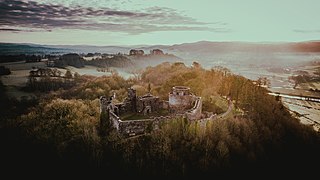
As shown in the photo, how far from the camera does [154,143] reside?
6207mm

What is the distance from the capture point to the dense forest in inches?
243

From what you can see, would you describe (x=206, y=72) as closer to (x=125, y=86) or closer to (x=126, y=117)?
(x=125, y=86)

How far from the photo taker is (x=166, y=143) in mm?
6191

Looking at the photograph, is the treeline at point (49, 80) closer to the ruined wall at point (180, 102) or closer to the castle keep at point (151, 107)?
the castle keep at point (151, 107)

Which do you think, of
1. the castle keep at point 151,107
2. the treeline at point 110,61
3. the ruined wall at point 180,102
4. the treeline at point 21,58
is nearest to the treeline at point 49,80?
the treeline at point 21,58

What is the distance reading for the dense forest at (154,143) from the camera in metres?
6.17

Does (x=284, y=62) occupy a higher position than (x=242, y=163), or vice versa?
(x=284, y=62)

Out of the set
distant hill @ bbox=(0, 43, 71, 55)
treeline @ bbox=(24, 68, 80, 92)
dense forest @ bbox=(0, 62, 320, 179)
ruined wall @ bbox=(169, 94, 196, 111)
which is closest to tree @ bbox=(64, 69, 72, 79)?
treeline @ bbox=(24, 68, 80, 92)

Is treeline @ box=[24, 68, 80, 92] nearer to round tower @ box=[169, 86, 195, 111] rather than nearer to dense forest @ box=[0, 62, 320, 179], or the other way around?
dense forest @ box=[0, 62, 320, 179]

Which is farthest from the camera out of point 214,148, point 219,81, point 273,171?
point 219,81

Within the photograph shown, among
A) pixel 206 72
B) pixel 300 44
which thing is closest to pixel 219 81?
pixel 206 72

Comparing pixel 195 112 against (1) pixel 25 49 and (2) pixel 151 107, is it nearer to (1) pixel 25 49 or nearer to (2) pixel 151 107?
(2) pixel 151 107

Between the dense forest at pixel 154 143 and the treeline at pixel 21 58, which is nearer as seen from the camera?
the dense forest at pixel 154 143

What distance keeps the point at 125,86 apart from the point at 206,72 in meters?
3.13
